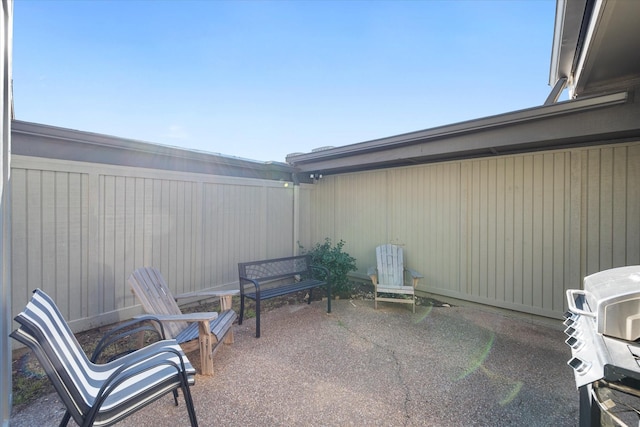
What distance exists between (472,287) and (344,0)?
211 inches

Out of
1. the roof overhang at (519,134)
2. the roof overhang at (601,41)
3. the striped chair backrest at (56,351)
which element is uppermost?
the roof overhang at (601,41)

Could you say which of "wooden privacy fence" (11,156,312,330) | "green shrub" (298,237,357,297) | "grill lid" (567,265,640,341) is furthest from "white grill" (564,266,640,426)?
"wooden privacy fence" (11,156,312,330)

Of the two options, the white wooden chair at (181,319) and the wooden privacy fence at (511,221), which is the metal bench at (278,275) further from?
the wooden privacy fence at (511,221)

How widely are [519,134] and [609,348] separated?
2.72 meters

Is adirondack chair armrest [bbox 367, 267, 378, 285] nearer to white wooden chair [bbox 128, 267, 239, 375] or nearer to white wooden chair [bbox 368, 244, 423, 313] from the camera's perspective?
white wooden chair [bbox 368, 244, 423, 313]

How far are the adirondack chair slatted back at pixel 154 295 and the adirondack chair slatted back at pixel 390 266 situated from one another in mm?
3000

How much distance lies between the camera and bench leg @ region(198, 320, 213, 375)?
236cm

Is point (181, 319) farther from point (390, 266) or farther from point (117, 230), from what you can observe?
point (390, 266)

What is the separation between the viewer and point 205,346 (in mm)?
2393

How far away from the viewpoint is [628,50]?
2.07 m

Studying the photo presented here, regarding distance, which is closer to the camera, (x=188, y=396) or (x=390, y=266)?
(x=188, y=396)

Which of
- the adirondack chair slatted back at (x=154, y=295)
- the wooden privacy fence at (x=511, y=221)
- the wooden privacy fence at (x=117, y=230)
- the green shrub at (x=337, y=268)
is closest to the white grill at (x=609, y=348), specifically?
the wooden privacy fence at (x=511, y=221)

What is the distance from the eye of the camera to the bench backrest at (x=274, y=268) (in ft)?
12.8

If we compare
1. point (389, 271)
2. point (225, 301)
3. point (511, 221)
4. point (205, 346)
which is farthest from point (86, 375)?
point (511, 221)
